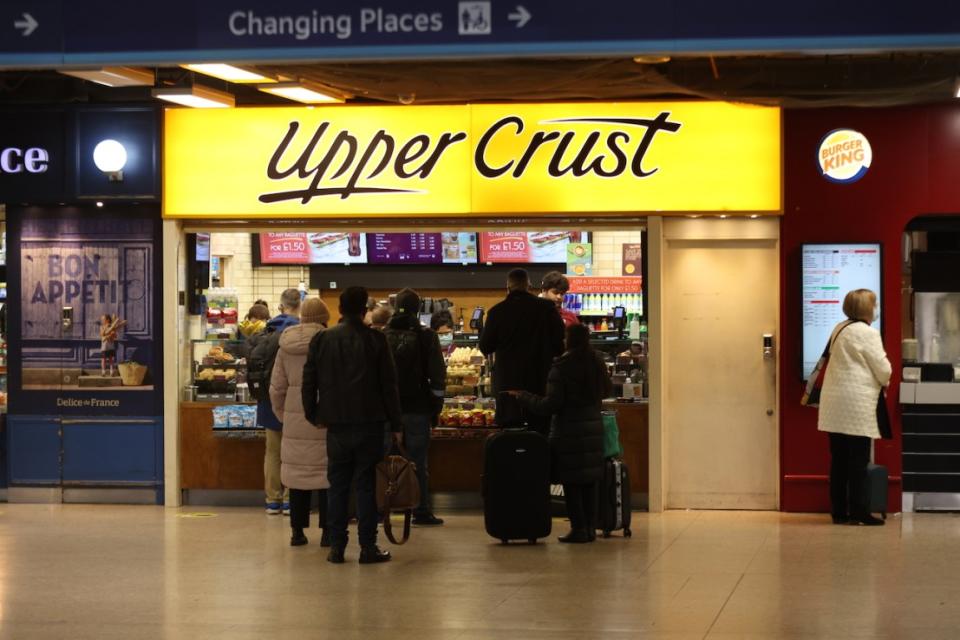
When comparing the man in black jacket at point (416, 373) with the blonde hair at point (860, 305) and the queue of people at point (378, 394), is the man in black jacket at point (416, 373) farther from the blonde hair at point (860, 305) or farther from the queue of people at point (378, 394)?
the blonde hair at point (860, 305)

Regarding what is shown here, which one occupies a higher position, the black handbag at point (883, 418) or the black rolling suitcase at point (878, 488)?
the black handbag at point (883, 418)

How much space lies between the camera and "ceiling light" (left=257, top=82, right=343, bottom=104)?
10.6m

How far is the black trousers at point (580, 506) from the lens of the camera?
9.82m

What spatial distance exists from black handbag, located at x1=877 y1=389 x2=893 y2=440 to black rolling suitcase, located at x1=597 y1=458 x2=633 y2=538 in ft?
6.22

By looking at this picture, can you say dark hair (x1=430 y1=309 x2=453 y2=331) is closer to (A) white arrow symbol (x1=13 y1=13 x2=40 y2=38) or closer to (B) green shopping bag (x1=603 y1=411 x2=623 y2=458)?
(B) green shopping bag (x1=603 y1=411 x2=623 y2=458)

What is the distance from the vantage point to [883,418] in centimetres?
1062

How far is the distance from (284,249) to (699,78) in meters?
5.49

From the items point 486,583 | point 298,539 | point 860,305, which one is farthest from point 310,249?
point 486,583

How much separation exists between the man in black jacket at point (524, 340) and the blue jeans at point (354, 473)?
1650 millimetres

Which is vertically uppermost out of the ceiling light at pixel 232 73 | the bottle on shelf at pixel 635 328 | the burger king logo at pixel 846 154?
the ceiling light at pixel 232 73

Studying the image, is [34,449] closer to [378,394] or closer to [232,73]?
[232,73]

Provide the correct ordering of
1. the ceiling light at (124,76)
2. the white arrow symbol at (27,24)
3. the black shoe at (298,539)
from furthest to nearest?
the black shoe at (298,539)
the ceiling light at (124,76)
the white arrow symbol at (27,24)

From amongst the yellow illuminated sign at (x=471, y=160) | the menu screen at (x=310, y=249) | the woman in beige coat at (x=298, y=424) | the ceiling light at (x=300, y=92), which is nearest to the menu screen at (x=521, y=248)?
the menu screen at (x=310, y=249)

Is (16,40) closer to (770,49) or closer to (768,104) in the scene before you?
(770,49)
